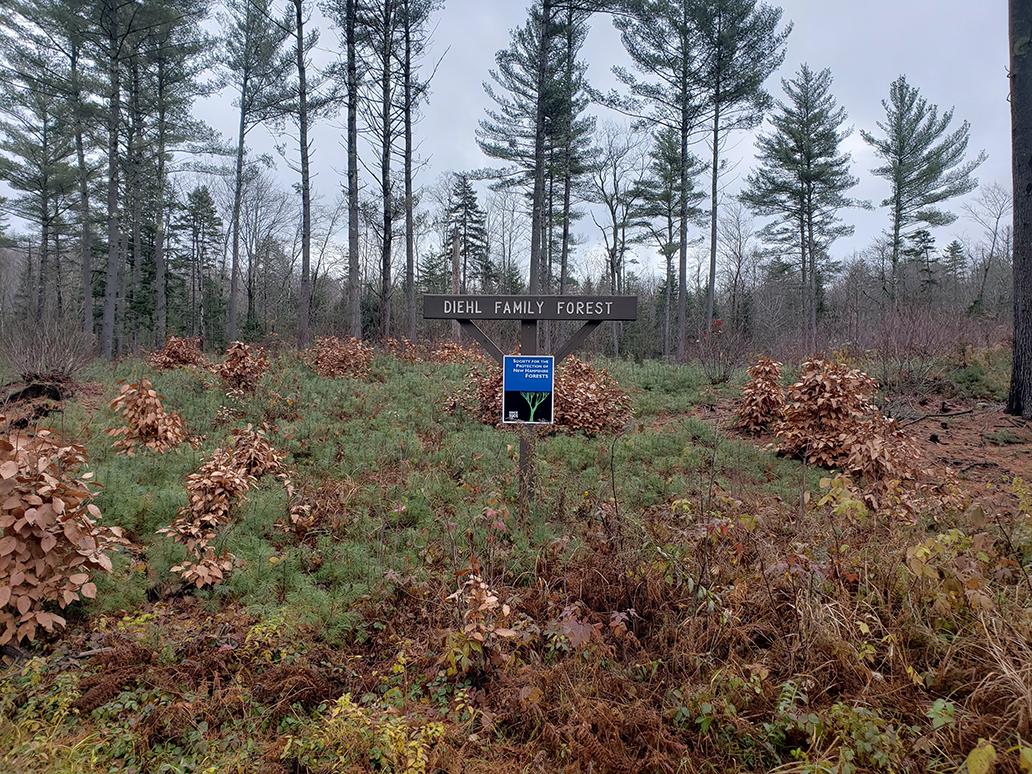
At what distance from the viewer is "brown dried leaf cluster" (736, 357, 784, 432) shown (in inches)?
301

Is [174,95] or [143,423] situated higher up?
[174,95]

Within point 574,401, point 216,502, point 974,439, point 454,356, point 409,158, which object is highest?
point 409,158

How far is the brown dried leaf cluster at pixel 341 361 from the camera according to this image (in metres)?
10.5

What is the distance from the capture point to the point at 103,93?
47.8 ft

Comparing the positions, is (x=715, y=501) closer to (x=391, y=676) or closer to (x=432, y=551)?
(x=432, y=551)

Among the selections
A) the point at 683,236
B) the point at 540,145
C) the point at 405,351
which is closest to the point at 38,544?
the point at 405,351

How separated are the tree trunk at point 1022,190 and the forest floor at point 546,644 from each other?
3.79 metres

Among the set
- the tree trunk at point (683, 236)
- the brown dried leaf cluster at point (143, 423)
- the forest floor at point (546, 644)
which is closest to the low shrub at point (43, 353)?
the brown dried leaf cluster at point (143, 423)

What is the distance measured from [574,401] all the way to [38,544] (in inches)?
240

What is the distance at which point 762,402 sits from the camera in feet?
25.2

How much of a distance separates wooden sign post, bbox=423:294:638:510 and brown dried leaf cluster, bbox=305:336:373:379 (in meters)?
5.98

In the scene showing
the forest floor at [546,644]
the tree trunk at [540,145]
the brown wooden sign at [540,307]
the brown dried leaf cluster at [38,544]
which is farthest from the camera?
the tree trunk at [540,145]

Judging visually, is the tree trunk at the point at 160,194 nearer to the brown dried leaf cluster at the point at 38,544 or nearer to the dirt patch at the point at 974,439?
the brown dried leaf cluster at the point at 38,544

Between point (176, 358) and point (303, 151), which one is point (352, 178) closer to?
point (303, 151)
